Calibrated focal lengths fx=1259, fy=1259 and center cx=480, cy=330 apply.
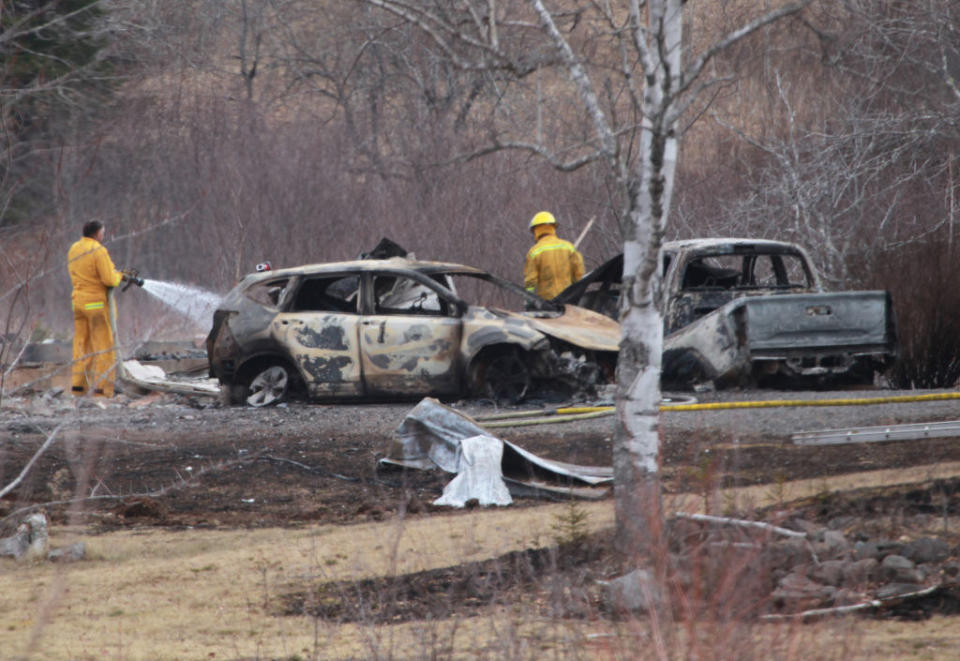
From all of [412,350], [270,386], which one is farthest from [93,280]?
[412,350]

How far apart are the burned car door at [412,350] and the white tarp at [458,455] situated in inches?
109

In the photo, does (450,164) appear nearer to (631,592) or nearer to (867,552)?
(867,552)

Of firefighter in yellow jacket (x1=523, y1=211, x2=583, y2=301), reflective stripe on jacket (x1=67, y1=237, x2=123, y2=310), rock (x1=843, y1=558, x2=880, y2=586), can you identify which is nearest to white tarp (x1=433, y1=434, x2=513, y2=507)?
rock (x1=843, y1=558, x2=880, y2=586)

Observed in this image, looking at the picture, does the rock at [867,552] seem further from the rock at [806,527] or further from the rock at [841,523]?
the rock at [841,523]

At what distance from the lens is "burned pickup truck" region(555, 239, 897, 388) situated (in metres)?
11.6

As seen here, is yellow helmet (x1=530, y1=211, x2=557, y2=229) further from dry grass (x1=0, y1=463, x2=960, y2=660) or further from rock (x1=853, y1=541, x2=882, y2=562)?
rock (x1=853, y1=541, x2=882, y2=562)

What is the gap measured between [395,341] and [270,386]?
1633mm

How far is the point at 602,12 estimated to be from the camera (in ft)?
21.6

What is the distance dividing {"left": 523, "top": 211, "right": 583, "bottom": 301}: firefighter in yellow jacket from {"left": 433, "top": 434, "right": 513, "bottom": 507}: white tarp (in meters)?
5.59

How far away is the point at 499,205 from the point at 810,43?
10482mm

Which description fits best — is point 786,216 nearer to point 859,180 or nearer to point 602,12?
point 859,180

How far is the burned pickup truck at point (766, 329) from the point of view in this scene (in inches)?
456

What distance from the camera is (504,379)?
12.2 metres

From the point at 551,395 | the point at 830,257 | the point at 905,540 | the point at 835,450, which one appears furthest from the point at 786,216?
the point at 905,540
